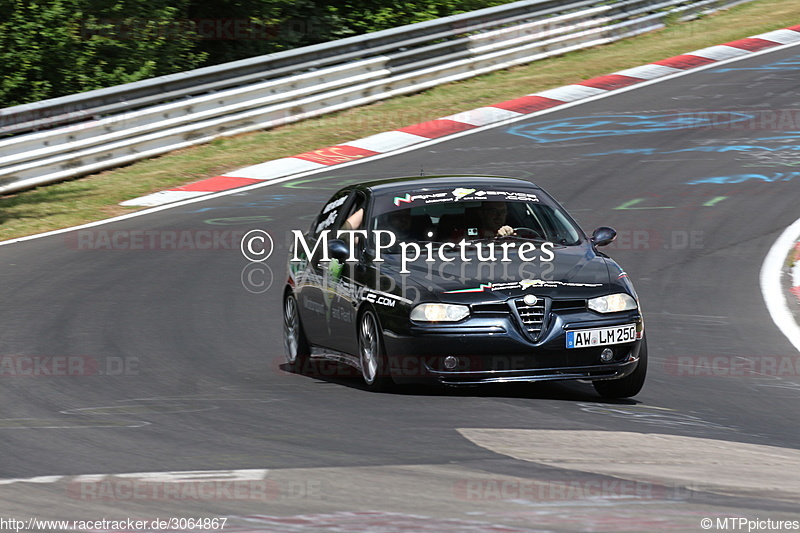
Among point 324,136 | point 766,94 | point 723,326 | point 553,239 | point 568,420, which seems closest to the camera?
point 568,420

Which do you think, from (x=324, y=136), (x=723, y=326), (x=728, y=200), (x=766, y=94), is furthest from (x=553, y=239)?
(x=766, y=94)

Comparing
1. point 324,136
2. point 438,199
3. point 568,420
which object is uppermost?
point 438,199

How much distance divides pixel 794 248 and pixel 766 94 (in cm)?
844

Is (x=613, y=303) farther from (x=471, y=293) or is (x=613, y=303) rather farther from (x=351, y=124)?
(x=351, y=124)

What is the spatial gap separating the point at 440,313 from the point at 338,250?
3.91 feet

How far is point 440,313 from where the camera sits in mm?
7922

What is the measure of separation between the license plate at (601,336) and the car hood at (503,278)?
9.3 inches

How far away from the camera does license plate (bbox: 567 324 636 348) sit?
26.0 ft

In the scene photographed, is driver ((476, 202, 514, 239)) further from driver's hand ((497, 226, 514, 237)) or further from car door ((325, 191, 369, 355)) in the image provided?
car door ((325, 191, 369, 355))

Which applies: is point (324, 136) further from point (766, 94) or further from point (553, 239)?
point (553, 239)

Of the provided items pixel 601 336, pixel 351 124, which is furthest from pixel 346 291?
pixel 351 124

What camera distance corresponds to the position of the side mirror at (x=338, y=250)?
8812mm

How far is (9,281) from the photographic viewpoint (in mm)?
12617
